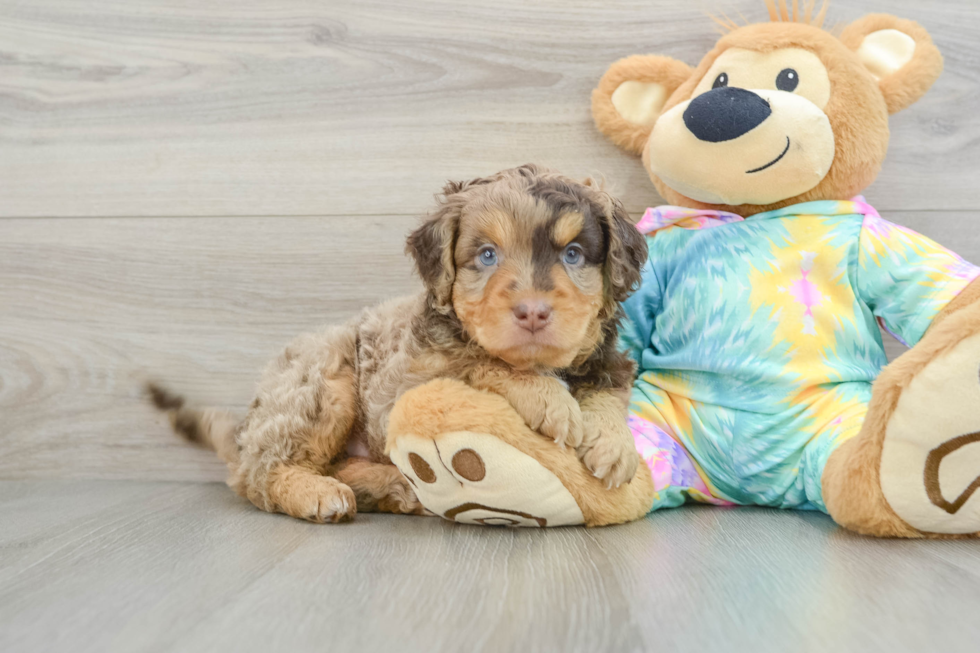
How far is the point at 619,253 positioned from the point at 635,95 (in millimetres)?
619

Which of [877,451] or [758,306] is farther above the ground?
[758,306]

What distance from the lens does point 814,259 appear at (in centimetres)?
143

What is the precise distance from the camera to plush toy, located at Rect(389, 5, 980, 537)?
1177 mm

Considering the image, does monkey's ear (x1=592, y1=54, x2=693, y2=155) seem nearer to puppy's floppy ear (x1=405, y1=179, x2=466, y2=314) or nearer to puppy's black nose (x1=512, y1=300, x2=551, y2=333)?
puppy's floppy ear (x1=405, y1=179, x2=466, y2=314)

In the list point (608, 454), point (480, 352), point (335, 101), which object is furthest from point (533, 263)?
point (335, 101)

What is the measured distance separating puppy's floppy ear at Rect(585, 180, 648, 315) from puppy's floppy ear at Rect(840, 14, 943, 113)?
707 millimetres

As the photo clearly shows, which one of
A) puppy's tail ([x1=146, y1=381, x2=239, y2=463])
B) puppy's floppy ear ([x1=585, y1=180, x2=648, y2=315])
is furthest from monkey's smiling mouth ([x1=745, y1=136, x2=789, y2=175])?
puppy's tail ([x1=146, y1=381, x2=239, y2=463])

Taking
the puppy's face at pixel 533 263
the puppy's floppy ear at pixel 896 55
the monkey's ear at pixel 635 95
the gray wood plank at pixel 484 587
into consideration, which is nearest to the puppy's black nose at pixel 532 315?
the puppy's face at pixel 533 263

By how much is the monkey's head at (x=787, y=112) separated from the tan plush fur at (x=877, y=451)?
435mm

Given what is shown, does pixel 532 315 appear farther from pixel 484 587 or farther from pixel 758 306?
pixel 758 306

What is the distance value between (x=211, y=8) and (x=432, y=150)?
707 mm

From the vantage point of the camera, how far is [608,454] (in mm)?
1181

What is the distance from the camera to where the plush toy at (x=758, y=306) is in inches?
46.3

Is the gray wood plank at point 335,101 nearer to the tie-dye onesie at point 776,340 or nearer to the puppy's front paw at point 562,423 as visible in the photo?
the tie-dye onesie at point 776,340
